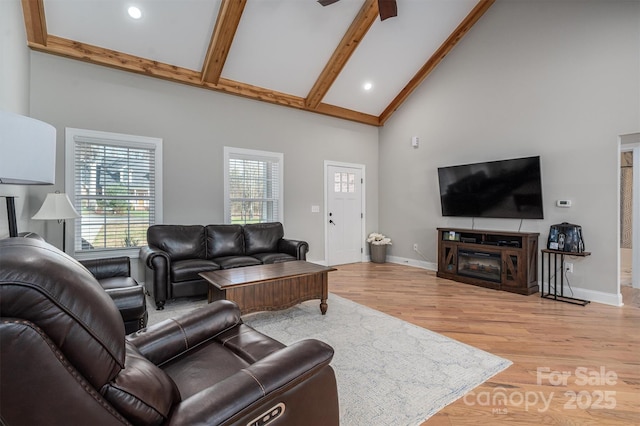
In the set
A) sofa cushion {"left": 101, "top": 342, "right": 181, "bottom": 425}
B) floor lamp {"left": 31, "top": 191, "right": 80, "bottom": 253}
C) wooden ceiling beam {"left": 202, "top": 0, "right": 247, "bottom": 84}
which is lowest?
sofa cushion {"left": 101, "top": 342, "right": 181, "bottom": 425}

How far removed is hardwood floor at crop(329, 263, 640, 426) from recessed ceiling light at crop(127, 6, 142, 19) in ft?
14.0

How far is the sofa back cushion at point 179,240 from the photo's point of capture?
400 cm

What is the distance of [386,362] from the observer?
91.2 inches

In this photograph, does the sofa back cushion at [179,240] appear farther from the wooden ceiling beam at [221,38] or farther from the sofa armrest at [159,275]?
the wooden ceiling beam at [221,38]

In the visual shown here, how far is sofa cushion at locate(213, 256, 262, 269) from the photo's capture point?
3.90 meters

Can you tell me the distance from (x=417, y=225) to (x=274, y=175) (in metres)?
2.91

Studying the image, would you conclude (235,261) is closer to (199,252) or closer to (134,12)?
(199,252)

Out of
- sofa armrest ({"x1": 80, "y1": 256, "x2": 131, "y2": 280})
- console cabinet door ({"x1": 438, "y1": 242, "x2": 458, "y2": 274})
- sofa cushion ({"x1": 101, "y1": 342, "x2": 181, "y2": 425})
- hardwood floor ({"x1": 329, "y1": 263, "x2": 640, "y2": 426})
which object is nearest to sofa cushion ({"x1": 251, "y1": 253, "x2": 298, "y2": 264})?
hardwood floor ({"x1": 329, "y1": 263, "x2": 640, "y2": 426})

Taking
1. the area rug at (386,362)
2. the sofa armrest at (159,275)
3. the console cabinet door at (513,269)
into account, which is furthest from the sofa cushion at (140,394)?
the console cabinet door at (513,269)

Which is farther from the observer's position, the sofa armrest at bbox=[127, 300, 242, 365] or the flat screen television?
the flat screen television

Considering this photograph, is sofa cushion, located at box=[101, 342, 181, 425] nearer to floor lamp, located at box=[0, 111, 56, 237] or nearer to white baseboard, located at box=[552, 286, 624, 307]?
floor lamp, located at box=[0, 111, 56, 237]

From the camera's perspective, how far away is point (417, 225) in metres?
5.98

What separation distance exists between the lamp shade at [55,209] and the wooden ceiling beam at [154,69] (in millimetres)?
1854

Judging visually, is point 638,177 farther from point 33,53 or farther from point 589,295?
point 33,53
